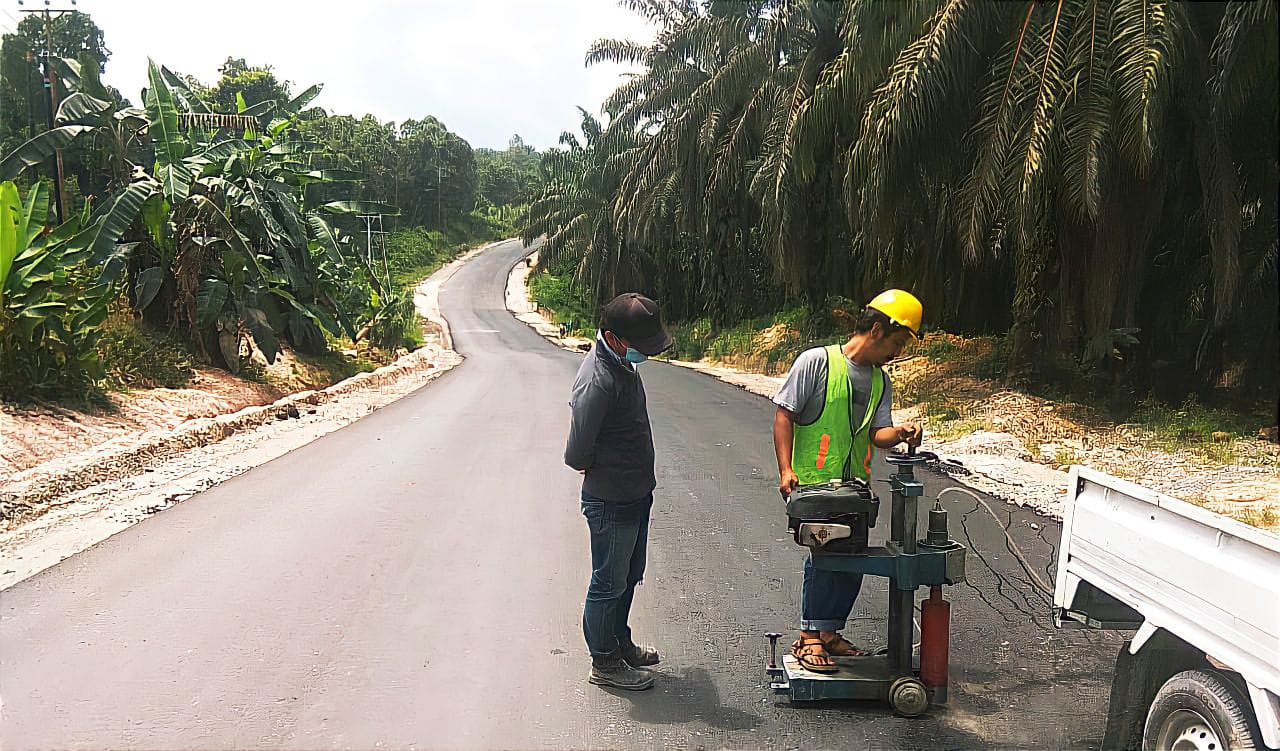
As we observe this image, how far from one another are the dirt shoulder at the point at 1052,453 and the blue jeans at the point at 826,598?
1589 millimetres

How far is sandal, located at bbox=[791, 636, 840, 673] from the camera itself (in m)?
4.42

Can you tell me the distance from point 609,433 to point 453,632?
5.41 ft

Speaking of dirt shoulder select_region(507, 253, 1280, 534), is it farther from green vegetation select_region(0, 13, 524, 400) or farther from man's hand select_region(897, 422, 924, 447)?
green vegetation select_region(0, 13, 524, 400)

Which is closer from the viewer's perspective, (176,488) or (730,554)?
(730,554)

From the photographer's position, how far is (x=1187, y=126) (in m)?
12.9

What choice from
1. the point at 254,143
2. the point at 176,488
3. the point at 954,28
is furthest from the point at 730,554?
the point at 254,143

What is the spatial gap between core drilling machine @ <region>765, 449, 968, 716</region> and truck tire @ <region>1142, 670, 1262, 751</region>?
98cm

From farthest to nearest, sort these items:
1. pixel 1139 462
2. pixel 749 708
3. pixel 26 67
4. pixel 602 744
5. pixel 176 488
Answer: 1. pixel 26 67
2. pixel 1139 462
3. pixel 176 488
4. pixel 749 708
5. pixel 602 744

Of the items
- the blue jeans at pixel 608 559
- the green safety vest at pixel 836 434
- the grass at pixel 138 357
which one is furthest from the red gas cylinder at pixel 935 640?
the grass at pixel 138 357

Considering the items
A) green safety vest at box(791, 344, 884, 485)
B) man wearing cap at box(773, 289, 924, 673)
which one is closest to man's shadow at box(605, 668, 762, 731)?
man wearing cap at box(773, 289, 924, 673)

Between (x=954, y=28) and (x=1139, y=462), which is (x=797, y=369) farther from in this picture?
(x=954, y=28)

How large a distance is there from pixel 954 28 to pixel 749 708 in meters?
11.3

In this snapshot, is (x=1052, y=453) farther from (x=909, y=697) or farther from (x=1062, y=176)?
(x=909, y=697)

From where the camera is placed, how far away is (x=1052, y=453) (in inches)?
464
